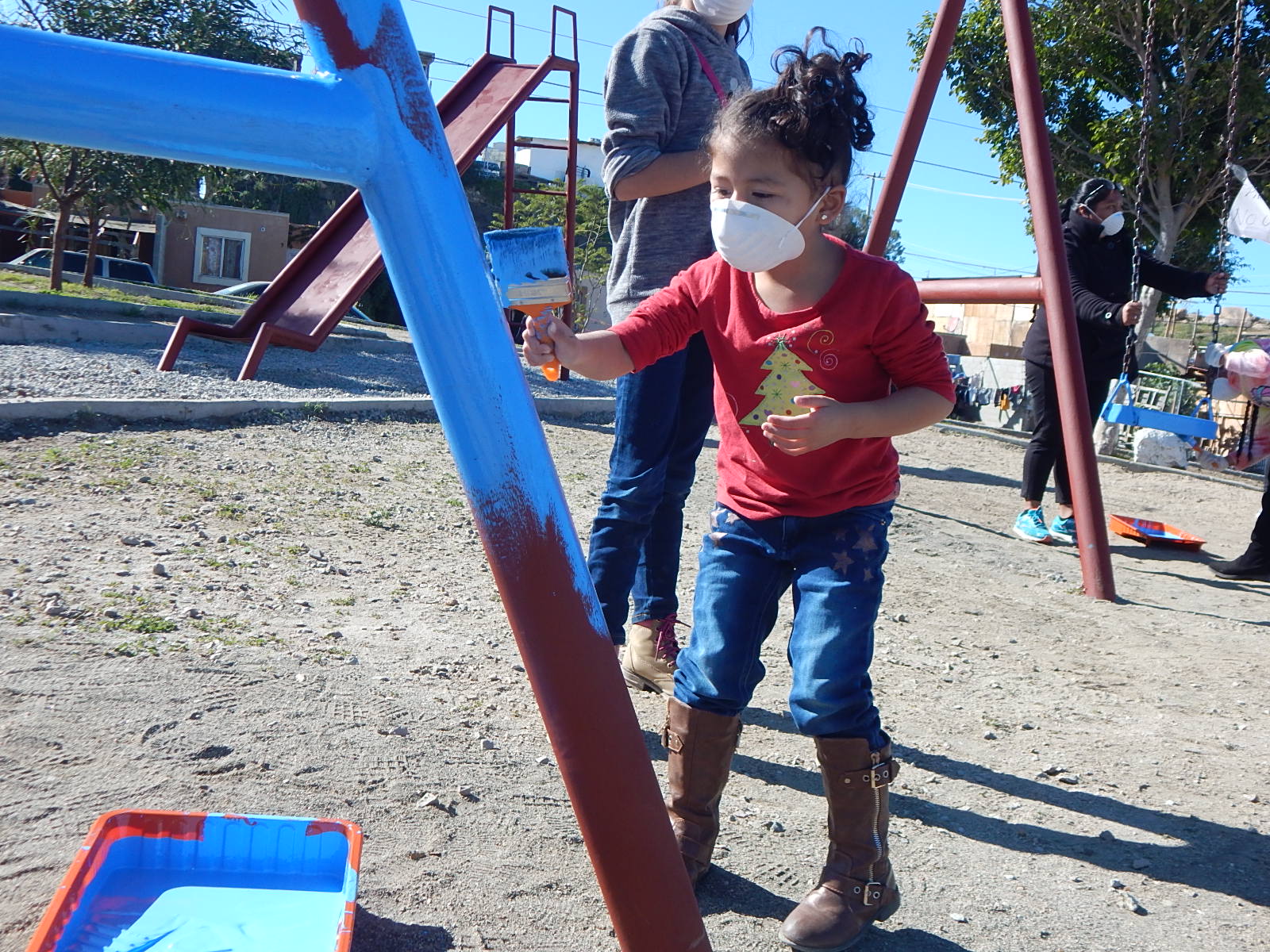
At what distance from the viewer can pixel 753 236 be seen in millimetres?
1783

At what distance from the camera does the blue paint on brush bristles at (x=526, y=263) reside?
146 cm

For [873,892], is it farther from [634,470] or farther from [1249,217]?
[1249,217]

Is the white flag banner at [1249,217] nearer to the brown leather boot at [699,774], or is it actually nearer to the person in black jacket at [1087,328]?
the person in black jacket at [1087,328]

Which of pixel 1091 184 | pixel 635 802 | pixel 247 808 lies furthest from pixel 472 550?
pixel 1091 184

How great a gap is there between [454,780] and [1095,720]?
67.3 inches

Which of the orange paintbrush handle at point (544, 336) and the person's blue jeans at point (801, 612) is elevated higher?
the orange paintbrush handle at point (544, 336)

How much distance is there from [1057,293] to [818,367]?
277 centimetres

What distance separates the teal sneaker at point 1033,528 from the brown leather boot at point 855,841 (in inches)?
148

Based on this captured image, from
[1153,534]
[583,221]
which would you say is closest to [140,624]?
[1153,534]

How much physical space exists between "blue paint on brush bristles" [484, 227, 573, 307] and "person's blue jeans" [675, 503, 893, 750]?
618mm

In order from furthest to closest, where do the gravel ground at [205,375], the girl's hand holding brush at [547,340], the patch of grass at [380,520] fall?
the gravel ground at [205,375] → the patch of grass at [380,520] → the girl's hand holding brush at [547,340]

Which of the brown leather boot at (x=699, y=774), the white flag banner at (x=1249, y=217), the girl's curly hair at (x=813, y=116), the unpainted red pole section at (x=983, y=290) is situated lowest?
the brown leather boot at (x=699, y=774)

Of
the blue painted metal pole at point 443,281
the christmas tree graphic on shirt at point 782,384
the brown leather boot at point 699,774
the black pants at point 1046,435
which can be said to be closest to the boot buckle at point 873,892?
the brown leather boot at point 699,774

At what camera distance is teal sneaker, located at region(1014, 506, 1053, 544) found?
207 inches
